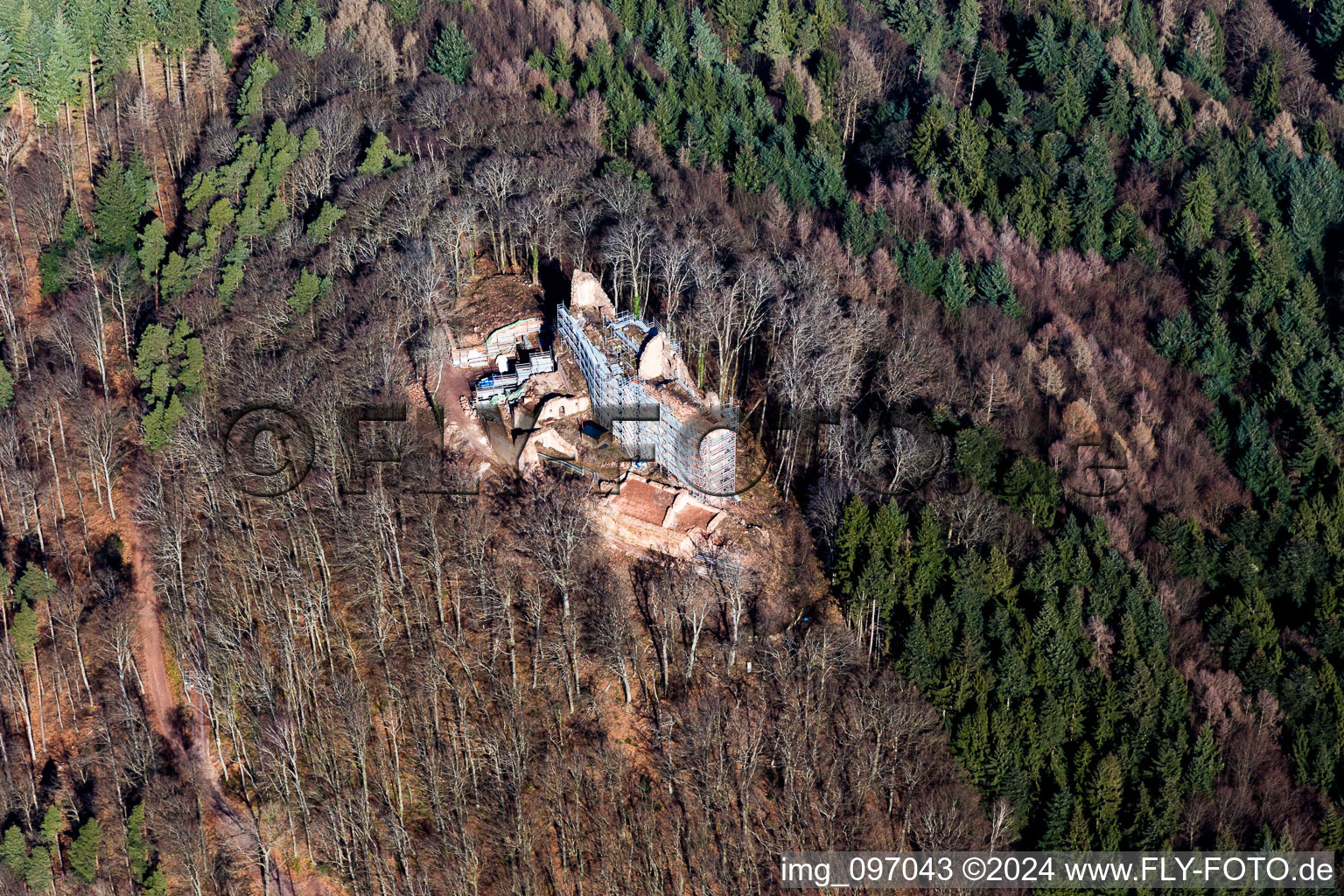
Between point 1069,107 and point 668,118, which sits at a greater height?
point 668,118

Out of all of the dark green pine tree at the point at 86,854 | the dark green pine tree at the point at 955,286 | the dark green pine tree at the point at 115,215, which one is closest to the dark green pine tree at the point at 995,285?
the dark green pine tree at the point at 955,286

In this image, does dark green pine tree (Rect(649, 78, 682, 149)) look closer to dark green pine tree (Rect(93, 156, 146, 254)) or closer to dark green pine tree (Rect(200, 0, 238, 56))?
dark green pine tree (Rect(200, 0, 238, 56))

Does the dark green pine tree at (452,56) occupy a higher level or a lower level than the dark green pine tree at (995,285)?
higher

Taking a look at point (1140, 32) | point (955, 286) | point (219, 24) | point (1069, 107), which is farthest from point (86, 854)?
point (1140, 32)

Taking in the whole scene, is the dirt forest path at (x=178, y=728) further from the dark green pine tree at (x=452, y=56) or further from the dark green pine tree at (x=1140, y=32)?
the dark green pine tree at (x=1140, y=32)

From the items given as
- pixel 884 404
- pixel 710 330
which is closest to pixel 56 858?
pixel 710 330

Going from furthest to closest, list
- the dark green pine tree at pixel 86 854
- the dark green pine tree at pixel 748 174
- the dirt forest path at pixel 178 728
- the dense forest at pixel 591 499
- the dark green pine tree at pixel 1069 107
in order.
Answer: the dark green pine tree at pixel 1069 107, the dark green pine tree at pixel 748 174, the dense forest at pixel 591 499, the dirt forest path at pixel 178 728, the dark green pine tree at pixel 86 854

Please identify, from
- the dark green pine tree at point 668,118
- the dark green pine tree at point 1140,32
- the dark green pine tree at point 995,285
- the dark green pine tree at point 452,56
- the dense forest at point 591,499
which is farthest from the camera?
the dark green pine tree at point 1140,32

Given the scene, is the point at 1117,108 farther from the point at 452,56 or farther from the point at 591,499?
the point at 591,499
